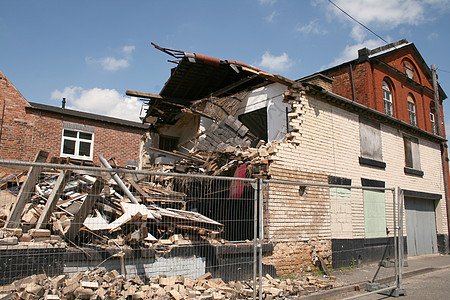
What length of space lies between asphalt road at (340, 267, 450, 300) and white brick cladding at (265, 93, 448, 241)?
1.91 m

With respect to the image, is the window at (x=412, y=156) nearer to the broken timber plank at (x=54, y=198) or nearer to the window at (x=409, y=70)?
the window at (x=409, y=70)

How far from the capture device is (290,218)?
8.69 metres

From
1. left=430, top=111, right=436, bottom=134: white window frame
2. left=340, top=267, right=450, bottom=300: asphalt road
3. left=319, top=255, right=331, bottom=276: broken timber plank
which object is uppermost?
left=430, top=111, right=436, bottom=134: white window frame

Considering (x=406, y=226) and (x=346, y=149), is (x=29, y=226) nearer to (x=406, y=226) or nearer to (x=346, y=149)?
(x=346, y=149)

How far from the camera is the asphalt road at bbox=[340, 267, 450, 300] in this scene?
7148mm

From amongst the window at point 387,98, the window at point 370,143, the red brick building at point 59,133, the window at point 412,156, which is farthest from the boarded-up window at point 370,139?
the red brick building at point 59,133

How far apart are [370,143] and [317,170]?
3.67 metres

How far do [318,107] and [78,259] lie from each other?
7.97 m

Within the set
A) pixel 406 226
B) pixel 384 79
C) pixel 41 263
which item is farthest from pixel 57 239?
pixel 384 79

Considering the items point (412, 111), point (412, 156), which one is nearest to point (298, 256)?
point (412, 156)

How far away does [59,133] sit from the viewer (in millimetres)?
15859

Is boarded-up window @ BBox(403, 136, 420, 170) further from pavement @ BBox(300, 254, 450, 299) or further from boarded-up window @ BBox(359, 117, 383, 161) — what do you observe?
pavement @ BBox(300, 254, 450, 299)

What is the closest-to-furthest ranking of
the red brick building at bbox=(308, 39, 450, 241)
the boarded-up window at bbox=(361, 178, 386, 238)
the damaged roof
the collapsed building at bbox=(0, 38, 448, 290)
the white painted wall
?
the collapsed building at bbox=(0, 38, 448, 290) < the boarded-up window at bbox=(361, 178, 386, 238) < the white painted wall < the damaged roof < the red brick building at bbox=(308, 39, 450, 241)

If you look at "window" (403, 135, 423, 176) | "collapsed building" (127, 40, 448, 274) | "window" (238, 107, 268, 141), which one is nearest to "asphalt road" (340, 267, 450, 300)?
"collapsed building" (127, 40, 448, 274)
